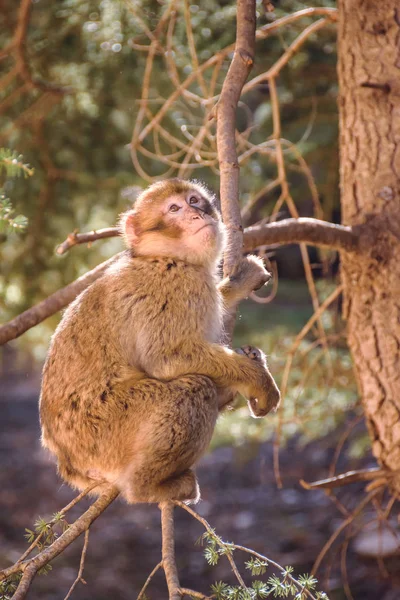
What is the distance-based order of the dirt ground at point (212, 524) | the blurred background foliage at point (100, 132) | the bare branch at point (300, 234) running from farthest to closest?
1. the dirt ground at point (212, 524)
2. the blurred background foliage at point (100, 132)
3. the bare branch at point (300, 234)

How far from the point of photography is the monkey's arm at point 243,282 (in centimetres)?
341

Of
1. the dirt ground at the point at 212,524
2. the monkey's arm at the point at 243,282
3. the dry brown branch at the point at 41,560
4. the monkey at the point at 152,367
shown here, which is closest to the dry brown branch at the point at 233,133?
the monkey at the point at 152,367

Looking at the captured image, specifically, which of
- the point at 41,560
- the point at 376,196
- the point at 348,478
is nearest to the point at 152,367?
the point at 41,560

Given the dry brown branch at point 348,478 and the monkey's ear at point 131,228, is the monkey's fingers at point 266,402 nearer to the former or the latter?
the dry brown branch at point 348,478

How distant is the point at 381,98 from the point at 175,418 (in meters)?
1.93

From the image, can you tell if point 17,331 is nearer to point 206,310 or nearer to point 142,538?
point 206,310

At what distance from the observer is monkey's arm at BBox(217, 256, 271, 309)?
341 cm

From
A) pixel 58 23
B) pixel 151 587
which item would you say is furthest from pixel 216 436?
pixel 58 23

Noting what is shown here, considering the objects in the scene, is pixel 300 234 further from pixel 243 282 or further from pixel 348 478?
pixel 348 478

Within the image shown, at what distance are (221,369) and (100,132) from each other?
11.8ft

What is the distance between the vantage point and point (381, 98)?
378cm

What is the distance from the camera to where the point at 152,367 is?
3.13 metres

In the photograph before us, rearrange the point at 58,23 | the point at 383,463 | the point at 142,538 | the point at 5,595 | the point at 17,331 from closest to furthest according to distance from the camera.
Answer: the point at 5,595, the point at 17,331, the point at 383,463, the point at 58,23, the point at 142,538

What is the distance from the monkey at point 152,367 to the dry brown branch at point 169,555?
0.32m
